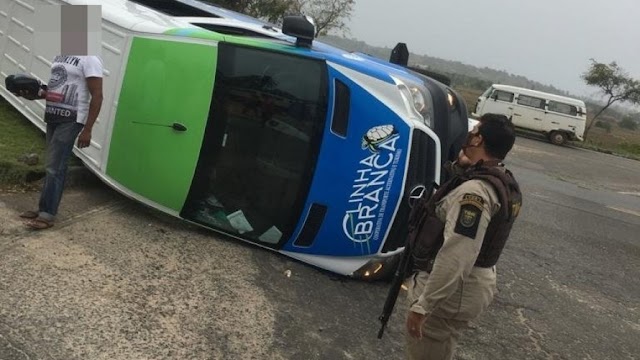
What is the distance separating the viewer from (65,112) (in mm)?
4004

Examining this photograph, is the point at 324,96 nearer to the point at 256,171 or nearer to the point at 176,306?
the point at 256,171

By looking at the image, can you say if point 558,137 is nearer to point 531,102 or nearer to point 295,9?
point 531,102

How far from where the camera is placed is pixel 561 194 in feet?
36.9

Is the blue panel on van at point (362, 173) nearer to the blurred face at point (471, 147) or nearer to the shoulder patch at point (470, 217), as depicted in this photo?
the blurred face at point (471, 147)

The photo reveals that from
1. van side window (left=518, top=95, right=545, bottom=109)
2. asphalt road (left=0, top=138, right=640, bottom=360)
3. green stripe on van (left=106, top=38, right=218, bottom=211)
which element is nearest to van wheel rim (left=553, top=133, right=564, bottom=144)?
van side window (left=518, top=95, right=545, bottom=109)

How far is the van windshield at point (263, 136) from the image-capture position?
13.5ft

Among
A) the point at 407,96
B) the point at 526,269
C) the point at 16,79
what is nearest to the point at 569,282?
the point at 526,269

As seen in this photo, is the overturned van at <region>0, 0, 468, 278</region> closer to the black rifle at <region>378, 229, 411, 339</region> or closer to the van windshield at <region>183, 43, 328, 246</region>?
the van windshield at <region>183, 43, 328, 246</region>

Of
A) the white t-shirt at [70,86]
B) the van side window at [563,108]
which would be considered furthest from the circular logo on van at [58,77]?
the van side window at [563,108]

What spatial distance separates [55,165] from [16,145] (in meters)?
1.40

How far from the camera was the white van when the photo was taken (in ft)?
82.2

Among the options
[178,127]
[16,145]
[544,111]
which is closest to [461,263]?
[178,127]

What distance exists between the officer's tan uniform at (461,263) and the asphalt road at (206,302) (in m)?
1.06

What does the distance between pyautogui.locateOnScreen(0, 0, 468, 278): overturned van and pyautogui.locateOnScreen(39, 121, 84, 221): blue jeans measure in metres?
0.44
